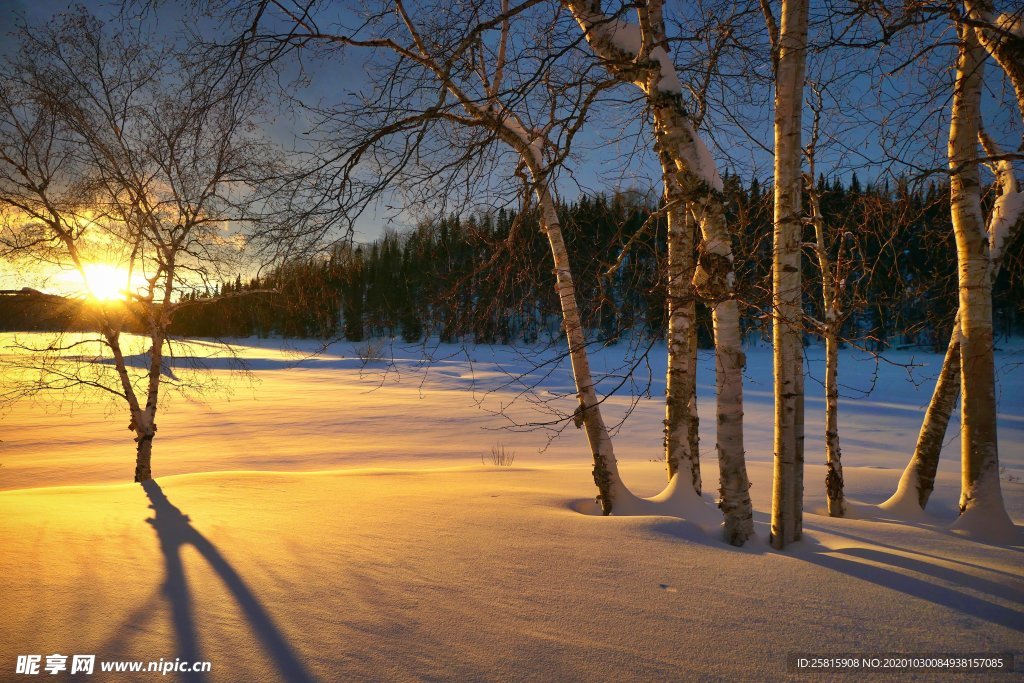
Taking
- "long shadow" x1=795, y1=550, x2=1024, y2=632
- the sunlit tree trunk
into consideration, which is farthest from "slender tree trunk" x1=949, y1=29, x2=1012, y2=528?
the sunlit tree trunk

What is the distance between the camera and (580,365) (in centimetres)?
473

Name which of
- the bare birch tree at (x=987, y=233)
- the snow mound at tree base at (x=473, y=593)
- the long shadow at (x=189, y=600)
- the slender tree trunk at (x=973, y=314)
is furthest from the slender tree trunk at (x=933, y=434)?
the long shadow at (x=189, y=600)

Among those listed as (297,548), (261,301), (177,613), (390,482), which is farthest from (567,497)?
(261,301)

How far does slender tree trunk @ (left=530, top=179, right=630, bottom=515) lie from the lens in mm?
4574

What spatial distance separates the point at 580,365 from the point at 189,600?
3371mm

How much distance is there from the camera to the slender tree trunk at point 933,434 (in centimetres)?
512

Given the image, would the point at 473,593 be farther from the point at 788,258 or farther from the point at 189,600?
the point at 788,258

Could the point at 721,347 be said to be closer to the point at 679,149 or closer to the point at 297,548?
the point at 679,149

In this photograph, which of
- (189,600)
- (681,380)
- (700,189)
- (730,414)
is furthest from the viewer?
(681,380)

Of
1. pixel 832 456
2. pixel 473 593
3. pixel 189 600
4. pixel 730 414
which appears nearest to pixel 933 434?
pixel 832 456

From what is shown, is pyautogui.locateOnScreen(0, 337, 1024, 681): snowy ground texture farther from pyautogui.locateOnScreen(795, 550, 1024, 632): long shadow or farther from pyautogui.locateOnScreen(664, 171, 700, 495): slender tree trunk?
pyautogui.locateOnScreen(664, 171, 700, 495): slender tree trunk

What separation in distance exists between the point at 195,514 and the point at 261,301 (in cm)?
492

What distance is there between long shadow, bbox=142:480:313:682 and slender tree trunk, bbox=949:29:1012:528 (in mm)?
5333

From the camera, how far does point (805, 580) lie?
2805 mm
